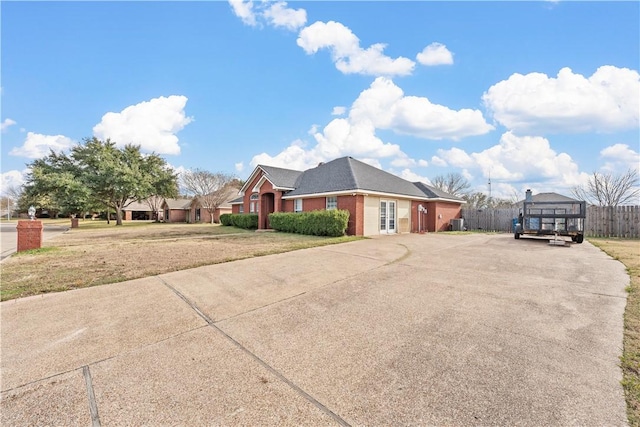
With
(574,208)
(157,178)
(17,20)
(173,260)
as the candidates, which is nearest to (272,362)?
(173,260)

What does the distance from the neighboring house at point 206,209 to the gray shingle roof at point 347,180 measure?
72.9ft

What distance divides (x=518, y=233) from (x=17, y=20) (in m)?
21.5

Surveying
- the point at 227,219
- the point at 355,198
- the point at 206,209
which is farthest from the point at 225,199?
the point at 355,198

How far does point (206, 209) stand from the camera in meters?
41.3

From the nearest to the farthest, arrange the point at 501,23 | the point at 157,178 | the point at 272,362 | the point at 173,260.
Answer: the point at 272,362, the point at 173,260, the point at 501,23, the point at 157,178

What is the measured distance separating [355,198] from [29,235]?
14.8 meters

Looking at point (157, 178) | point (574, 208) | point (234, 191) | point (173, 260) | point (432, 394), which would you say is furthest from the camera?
point (234, 191)

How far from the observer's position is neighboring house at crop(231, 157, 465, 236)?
16531 millimetres

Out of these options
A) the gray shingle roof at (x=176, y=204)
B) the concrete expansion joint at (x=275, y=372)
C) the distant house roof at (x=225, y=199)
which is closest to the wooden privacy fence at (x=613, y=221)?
the concrete expansion joint at (x=275, y=372)

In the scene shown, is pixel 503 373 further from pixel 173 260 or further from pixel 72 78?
pixel 72 78

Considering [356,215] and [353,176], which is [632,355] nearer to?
→ [356,215]

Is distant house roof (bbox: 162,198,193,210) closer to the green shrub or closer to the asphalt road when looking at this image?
the green shrub

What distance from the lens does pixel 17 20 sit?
27.5ft

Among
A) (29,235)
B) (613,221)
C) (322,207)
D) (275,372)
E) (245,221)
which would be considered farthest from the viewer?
(245,221)
